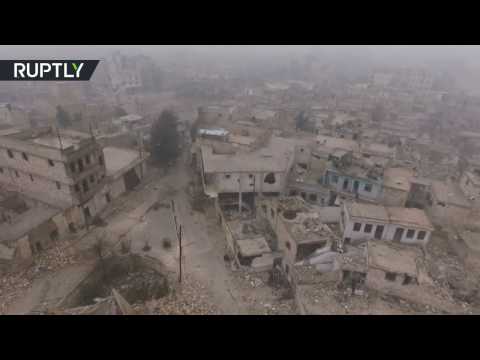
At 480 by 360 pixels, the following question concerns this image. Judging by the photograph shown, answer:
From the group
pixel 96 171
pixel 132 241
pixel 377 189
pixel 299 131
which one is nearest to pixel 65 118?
A: pixel 96 171

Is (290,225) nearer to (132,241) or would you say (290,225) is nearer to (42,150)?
Result: (132,241)

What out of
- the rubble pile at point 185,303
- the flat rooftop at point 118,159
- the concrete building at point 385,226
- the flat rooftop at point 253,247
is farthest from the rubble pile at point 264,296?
the flat rooftop at point 118,159

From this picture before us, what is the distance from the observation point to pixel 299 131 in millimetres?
50906

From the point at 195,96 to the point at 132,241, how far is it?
215 ft

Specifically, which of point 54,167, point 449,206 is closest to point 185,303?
point 54,167

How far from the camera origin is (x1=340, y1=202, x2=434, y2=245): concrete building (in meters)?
22.6

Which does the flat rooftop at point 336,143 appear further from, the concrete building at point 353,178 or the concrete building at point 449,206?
the concrete building at point 449,206

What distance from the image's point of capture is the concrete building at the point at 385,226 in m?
22.6

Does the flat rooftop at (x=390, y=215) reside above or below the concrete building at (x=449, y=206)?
above

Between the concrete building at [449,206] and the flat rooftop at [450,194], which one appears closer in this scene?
the concrete building at [449,206]

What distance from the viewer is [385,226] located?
2284 centimetres

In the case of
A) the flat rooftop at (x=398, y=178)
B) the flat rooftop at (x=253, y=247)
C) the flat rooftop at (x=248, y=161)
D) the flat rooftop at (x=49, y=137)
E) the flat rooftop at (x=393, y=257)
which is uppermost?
the flat rooftop at (x=49, y=137)

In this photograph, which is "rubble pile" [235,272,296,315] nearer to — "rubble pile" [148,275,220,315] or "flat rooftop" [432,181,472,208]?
"rubble pile" [148,275,220,315]

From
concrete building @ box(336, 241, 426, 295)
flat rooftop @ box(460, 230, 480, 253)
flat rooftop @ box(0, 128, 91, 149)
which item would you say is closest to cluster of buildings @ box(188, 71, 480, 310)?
concrete building @ box(336, 241, 426, 295)
